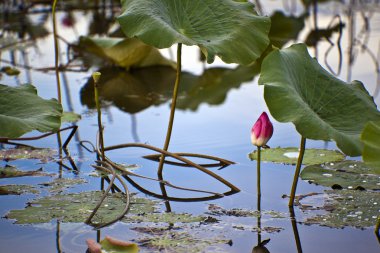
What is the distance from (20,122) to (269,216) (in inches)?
22.9

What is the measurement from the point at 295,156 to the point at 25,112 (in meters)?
0.75

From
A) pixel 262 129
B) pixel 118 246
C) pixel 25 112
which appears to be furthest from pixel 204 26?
pixel 118 246

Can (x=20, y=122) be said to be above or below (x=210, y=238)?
above

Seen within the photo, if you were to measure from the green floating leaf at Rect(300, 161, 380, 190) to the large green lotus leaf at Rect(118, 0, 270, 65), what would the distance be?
323 mm

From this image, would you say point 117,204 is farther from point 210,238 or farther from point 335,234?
point 335,234

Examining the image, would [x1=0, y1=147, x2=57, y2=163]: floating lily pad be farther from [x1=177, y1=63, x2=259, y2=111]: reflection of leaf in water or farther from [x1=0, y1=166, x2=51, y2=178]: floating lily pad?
[x1=177, y1=63, x2=259, y2=111]: reflection of leaf in water

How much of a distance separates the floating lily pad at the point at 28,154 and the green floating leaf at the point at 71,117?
12.4 inches

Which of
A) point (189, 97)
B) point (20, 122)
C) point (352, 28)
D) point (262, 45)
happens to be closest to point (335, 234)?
point (262, 45)

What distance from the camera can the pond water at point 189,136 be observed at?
157cm

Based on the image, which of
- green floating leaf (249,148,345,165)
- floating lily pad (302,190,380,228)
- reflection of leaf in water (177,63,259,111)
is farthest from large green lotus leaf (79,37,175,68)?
floating lily pad (302,190,380,228)

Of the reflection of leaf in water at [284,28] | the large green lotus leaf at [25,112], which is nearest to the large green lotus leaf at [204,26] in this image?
the large green lotus leaf at [25,112]

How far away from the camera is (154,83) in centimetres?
321

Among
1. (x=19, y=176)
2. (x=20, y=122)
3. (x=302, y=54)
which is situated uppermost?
(x=302, y=54)

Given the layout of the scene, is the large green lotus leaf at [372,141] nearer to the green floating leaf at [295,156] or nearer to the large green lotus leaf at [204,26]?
the large green lotus leaf at [204,26]
